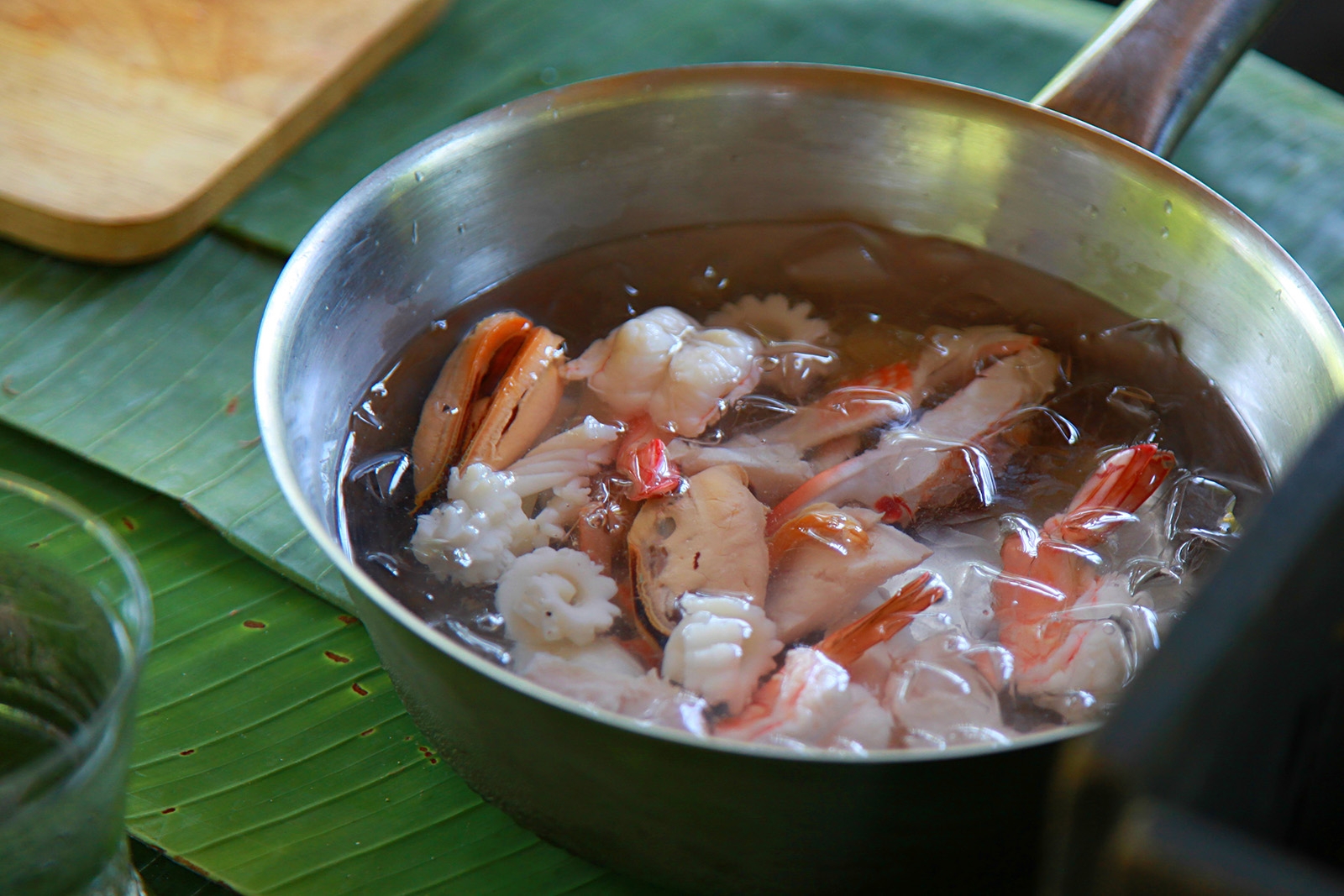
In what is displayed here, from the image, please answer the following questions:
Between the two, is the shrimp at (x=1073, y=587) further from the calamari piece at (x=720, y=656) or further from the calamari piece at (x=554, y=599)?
the calamari piece at (x=554, y=599)

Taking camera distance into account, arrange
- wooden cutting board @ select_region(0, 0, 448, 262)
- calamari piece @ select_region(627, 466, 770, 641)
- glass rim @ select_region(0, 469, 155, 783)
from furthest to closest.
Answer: wooden cutting board @ select_region(0, 0, 448, 262) → calamari piece @ select_region(627, 466, 770, 641) → glass rim @ select_region(0, 469, 155, 783)

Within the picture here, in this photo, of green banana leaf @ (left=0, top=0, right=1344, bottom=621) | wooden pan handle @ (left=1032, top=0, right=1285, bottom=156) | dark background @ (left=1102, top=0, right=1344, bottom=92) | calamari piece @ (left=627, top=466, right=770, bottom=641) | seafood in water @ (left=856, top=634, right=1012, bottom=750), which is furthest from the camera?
dark background @ (left=1102, top=0, right=1344, bottom=92)

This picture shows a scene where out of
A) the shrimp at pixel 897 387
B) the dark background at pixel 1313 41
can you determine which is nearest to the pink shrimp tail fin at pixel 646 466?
the shrimp at pixel 897 387

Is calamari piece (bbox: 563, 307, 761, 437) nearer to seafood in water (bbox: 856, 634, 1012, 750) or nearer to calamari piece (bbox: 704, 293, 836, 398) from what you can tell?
calamari piece (bbox: 704, 293, 836, 398)

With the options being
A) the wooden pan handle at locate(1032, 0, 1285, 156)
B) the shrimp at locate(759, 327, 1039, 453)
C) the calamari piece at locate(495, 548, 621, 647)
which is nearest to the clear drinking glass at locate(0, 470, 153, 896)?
the calamari piece at locate(495, 548, 621, 647)

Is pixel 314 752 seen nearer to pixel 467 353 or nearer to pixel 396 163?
pixel 467 353

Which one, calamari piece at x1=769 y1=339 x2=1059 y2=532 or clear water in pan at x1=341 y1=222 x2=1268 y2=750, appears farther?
calamari piece at x1=769 y1=339 x2=1059 y2=532

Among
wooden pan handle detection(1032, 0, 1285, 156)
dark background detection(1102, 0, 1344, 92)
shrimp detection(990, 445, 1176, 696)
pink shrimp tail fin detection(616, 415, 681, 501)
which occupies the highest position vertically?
wooden pan handle detection(1032, 0, 1285, 156)
